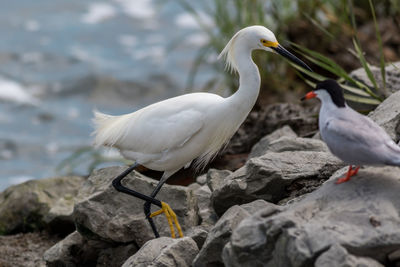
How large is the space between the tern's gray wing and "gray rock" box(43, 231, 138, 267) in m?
2.02

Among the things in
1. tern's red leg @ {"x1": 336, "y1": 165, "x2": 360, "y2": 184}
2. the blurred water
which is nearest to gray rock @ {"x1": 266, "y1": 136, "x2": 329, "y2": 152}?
tern's red leg @ {"x1": 336, "y1": 165, "x2": 360, "y2": 184}

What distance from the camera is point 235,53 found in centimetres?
493

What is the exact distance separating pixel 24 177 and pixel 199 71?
13.9ft

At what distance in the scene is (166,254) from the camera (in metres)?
3.97

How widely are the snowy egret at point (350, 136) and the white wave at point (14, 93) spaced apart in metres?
9.05

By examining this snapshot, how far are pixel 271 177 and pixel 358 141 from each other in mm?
1107

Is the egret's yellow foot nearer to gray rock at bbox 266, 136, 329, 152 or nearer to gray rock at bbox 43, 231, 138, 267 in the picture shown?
gray rock at bbox 43, 231, 138, 267

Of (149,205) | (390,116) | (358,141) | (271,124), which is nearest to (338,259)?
(358,141)

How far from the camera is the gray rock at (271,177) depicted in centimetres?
467

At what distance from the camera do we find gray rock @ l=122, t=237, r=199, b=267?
396 centimetres

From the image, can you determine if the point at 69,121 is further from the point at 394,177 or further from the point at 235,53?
the point at 394,177

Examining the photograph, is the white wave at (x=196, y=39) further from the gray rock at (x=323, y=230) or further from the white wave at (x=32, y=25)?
the gray rock at (x=323, y=230)

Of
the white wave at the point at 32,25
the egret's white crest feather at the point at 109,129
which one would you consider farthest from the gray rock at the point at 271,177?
the white wave at the point at 32,25

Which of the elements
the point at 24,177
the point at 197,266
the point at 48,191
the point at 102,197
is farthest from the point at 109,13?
the point at 197,266
